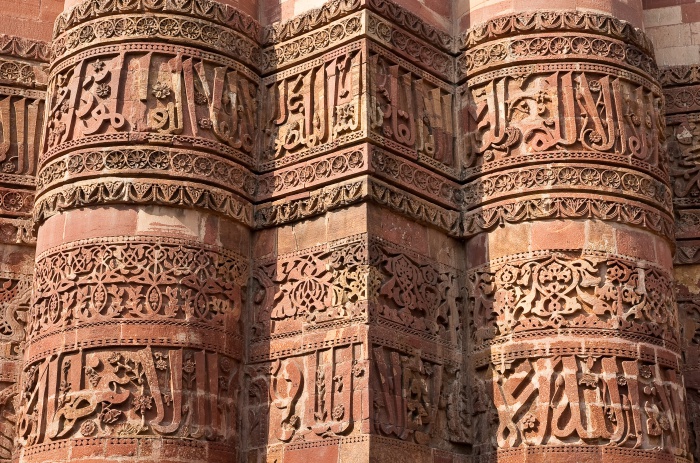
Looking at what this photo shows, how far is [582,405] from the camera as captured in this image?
10.6 meters

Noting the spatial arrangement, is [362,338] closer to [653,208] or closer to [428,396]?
[428,396]

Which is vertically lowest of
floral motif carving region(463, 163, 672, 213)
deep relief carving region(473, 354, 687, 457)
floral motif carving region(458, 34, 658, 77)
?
deep relief carving region(473, 354, 687, 457)

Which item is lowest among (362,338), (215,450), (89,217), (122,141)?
(215,450)

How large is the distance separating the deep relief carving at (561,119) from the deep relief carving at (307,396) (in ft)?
8.38

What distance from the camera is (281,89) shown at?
39.5ft

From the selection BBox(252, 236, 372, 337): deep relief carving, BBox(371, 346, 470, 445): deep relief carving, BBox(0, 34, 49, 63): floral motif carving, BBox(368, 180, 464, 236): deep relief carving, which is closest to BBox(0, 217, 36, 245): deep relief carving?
BBox(0, 34, 49, 63): floral motif carving

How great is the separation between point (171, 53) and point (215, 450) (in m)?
3.69

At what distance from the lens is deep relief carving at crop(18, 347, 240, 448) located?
10.3 m

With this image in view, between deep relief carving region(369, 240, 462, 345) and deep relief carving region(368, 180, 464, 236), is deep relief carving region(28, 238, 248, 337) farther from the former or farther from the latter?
deep relief carving region(368, 180, 464, 236)

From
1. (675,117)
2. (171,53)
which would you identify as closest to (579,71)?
(675,117)

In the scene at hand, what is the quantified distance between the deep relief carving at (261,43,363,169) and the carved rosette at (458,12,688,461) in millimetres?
1329

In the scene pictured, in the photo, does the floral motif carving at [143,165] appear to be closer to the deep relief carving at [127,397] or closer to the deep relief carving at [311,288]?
the deep relief carving at [311,288]

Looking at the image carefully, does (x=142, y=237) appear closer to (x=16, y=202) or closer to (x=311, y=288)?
(x=311, y=288)

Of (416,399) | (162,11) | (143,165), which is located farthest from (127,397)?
(162,11)
